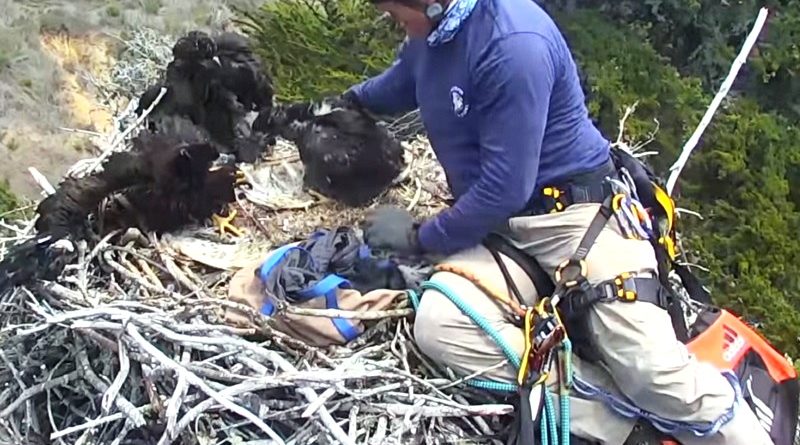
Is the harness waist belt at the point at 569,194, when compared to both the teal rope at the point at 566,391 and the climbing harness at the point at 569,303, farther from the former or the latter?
the teal rope at the point at 566,391

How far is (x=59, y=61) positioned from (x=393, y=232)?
538 inches

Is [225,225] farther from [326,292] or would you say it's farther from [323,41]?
[323,41]

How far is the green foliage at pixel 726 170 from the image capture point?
7645 millimetres

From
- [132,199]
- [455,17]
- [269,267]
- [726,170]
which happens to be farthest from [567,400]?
[726,170]

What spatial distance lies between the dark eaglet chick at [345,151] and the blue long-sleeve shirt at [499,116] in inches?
25.0

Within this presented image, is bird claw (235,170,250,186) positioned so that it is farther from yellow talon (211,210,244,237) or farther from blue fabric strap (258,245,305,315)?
blue fabric strap (258,245,305,315)

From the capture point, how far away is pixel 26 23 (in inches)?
661

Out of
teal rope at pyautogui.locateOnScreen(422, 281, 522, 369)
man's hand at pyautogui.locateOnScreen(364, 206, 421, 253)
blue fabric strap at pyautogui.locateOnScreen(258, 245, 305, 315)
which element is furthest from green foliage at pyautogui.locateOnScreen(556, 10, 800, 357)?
teal rope at pyautogui.locateOnScreen(422, 281, 522, 369)

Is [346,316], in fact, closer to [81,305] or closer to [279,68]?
[81,305]

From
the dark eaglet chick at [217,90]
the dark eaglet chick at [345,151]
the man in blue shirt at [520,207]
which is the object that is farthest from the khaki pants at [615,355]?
the dark eaglet chick at [217,90]

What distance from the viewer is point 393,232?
346cm

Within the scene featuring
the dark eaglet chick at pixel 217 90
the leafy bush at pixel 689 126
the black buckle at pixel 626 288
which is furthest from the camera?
the leafy bush at pixel 689 126

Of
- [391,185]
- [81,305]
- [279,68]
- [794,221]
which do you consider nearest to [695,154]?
[794,221]

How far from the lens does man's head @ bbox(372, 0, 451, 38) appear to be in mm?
3156
